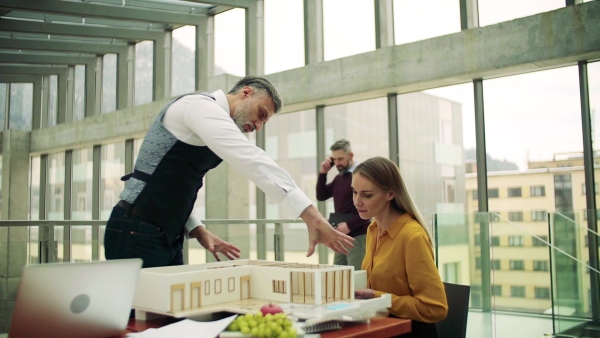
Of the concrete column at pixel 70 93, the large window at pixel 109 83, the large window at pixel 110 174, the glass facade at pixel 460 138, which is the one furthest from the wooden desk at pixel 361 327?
the concrete column at pixel 70 93

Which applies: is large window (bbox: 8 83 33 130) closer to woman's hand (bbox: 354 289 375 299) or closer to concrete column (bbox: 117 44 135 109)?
concrete column (bbox: 117 44 135 109)

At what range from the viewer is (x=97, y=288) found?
1.36m

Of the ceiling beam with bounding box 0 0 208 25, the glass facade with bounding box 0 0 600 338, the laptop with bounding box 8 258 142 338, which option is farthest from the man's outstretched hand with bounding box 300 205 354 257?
the ceiling beam with bounding box 0 0 208 25

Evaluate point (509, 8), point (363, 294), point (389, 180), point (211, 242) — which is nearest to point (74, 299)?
point (363, 294)

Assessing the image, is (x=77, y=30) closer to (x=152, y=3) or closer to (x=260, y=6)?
(x=152, y=3)

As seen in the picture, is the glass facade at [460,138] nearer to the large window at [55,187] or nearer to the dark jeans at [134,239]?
the dark jeans at [134,239]

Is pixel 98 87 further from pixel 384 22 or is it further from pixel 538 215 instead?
pixel 538 215

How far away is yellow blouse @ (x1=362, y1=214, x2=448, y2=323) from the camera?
202 cm

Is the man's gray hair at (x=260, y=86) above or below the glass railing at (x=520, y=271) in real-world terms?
above

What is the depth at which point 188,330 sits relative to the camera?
4.78 ft

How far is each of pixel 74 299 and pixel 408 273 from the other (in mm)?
1248

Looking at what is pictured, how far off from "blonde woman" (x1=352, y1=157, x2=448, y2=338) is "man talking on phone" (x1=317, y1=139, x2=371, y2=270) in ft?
7.36

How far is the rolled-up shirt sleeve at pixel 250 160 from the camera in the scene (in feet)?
5.87

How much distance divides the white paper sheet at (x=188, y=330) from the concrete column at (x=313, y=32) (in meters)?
6.97
